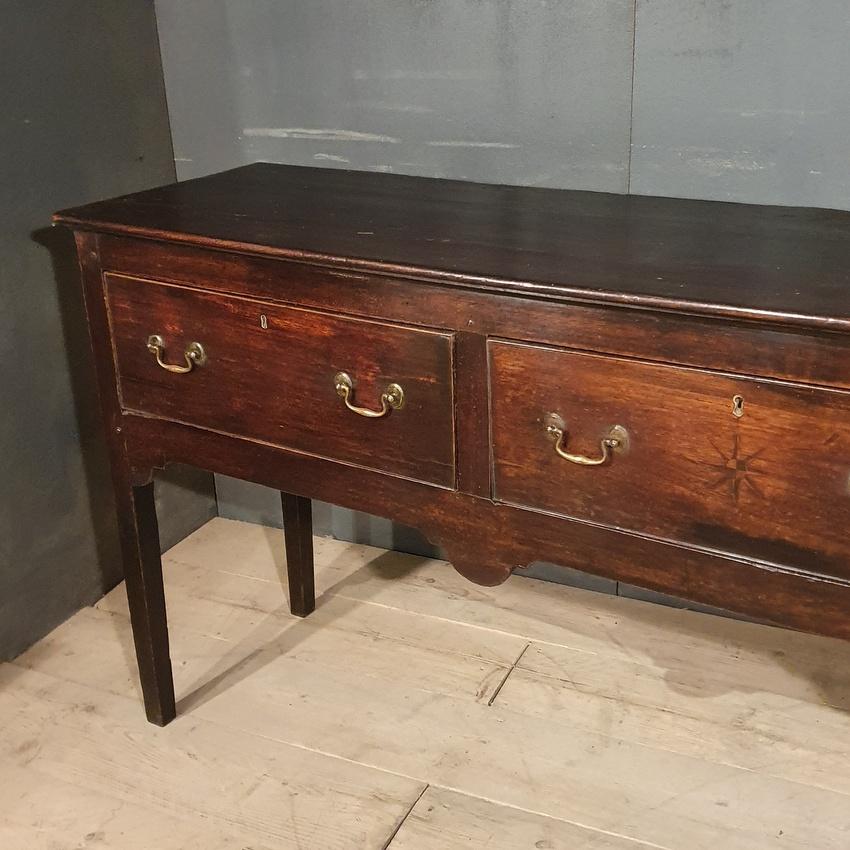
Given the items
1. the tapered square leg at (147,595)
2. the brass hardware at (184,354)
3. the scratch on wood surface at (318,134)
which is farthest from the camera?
the scratch on wood surface at (318,134)

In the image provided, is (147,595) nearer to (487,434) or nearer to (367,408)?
(367,408)

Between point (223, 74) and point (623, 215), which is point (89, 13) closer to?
point (223, 74)

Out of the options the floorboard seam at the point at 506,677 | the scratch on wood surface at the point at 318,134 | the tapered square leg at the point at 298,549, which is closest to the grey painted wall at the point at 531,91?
the scratch on wood surface at the point at 318,134

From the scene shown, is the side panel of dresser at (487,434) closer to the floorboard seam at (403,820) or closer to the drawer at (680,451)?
the drawer at (680,451)

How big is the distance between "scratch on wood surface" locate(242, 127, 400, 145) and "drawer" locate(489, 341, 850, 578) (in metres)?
0.83

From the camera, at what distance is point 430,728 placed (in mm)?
1778

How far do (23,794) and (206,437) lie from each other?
667mm

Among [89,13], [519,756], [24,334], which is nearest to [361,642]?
[519,756]

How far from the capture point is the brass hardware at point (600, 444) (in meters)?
1.20

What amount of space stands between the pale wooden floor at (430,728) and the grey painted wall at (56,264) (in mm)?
142

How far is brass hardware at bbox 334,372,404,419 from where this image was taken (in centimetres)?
133

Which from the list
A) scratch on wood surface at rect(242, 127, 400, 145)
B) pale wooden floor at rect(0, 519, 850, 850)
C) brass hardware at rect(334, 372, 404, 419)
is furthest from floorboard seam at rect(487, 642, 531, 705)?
scratch on wood surface at rect(242, 127, 400, 145)

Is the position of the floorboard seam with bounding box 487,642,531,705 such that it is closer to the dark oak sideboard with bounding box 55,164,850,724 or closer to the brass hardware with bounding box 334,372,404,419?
the dark oak sideboard with bounding box 55,164,850,724

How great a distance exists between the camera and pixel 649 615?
204 centimetres
